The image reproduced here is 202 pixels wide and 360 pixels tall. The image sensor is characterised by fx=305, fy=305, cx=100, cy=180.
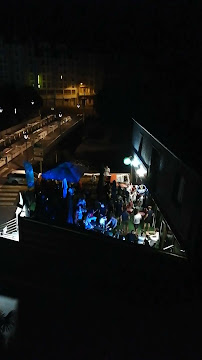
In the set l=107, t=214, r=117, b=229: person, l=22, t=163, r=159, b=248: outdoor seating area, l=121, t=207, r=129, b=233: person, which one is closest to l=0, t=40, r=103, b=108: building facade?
l=22, t=163, r=159, b=248: outdoor seating area

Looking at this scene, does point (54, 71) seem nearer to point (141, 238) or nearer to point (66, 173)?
point (66, 173)

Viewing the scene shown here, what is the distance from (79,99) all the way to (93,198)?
6442 cm

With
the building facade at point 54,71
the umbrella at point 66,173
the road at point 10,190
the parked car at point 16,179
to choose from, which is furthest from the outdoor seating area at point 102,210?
the building facade at point 54,71

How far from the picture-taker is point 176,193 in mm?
9461

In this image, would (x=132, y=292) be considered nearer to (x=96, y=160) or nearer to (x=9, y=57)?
(x=96, y=160)

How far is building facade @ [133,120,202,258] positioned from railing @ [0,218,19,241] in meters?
5.73

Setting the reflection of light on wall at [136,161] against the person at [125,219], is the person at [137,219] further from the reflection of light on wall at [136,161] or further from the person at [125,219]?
the reflection of light on wall at [136,161]

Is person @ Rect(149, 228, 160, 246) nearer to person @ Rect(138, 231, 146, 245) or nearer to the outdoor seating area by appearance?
the outdoor seating area

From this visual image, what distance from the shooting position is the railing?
1210cm

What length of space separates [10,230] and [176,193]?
6998 millimetres

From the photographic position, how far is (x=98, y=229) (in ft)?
36.9

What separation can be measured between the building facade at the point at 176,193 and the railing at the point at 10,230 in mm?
5732

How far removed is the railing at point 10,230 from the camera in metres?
12.1

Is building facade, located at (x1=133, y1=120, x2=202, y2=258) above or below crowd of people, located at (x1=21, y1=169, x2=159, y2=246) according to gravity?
above
